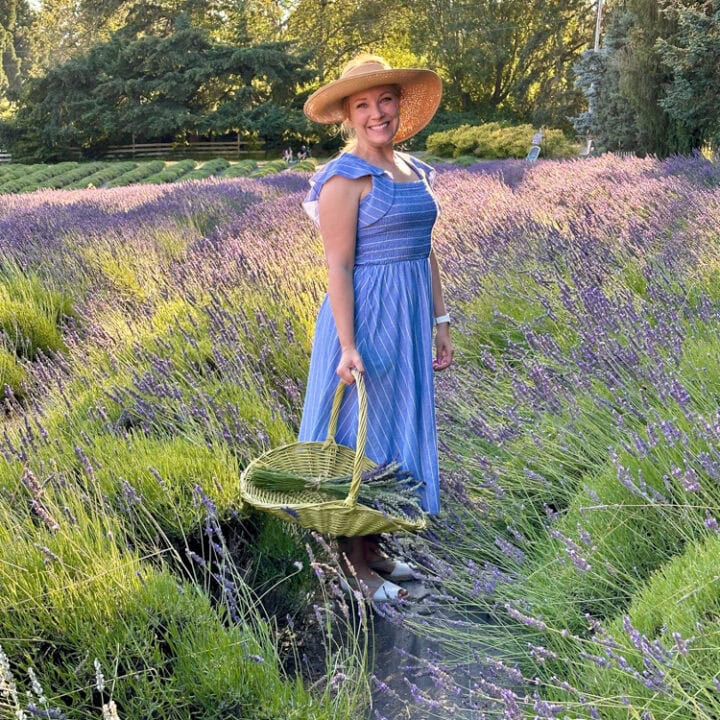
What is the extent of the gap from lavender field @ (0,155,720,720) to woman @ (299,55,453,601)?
8.6 inches

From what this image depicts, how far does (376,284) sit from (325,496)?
64 centimetres

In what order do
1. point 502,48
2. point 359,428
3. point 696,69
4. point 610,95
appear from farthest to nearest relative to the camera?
point 502,48
point 610,95
point 696,69
point 359,428

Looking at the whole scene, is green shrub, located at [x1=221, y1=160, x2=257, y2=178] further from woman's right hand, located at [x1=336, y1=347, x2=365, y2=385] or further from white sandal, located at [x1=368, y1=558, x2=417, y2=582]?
woman's right hand, located at [x1=336, y1=347, x2=365, y2=385]

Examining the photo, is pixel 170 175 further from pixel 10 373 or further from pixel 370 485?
pixel 370 485

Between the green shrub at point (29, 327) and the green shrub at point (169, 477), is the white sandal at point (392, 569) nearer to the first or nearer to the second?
the green shrub at point (169, 477)

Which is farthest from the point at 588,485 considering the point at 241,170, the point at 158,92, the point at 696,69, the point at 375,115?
the point at 158,92

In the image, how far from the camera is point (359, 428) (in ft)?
7.15

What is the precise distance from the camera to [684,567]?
5.74 feet

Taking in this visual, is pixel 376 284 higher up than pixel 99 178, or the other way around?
pixel 99 178

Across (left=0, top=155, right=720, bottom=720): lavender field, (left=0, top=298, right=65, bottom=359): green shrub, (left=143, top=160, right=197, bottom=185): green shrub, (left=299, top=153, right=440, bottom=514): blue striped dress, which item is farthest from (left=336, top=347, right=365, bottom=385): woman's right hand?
(left=143, top=160, right=197, bottom=185): green shrub

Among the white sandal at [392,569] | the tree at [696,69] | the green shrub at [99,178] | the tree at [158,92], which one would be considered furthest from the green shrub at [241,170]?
the white sandal at [392,569]

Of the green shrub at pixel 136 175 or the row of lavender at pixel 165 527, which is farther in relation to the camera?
the green shrub at pixel 136 175

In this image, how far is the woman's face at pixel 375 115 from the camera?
2467 mm

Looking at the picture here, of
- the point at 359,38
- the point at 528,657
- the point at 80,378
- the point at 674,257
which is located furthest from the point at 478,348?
the point at 359,38
